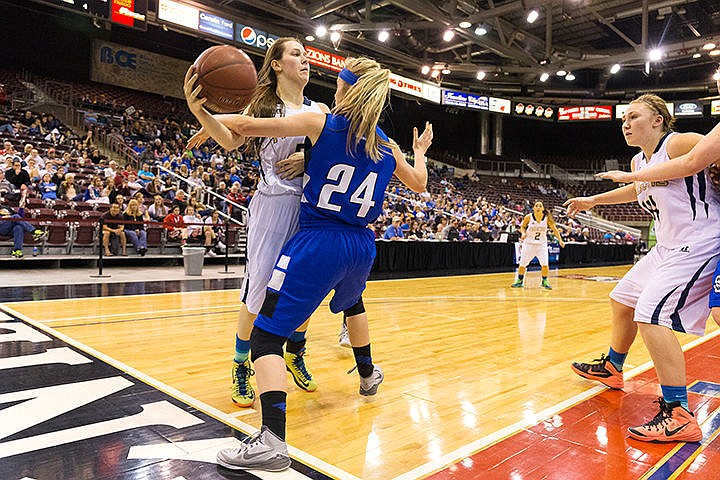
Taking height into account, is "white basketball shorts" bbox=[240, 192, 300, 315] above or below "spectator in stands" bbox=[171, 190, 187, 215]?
below

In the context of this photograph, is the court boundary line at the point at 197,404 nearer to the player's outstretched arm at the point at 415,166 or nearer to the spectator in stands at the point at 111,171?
the player's outstretched arm at the point at 415,166

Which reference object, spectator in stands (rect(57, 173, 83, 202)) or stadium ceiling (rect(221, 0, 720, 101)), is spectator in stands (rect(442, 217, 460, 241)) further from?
spectator in stands (rect(57, 173, 83, 202))

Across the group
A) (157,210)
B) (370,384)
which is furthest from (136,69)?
(370,384)

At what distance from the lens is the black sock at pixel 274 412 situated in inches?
78.9

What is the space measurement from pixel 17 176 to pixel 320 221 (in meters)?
9.91

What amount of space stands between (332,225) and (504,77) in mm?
26868

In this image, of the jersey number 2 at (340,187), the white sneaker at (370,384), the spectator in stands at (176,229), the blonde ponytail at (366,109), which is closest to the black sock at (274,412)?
the jersey number 2 at (340,187)

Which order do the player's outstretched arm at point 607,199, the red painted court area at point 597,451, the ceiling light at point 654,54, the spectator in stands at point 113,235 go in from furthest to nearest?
the ceiling light at point 654,54 → the spectator in stands at point 113,235 → the player's outstretched arm at point 607,199 → the red painted court area at point 597,451

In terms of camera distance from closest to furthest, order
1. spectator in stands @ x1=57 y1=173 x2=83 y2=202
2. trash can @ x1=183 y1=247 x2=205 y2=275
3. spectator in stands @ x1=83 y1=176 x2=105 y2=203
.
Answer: trash can @ x1=183 y1=247 x2=205 y2=275, spectator in stands @ x1=57 y1=173 x2=83 y2=202, spectator in stands @ x1=83 y1=176 x2=105 y2=203

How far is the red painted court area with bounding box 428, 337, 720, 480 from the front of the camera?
6.64ft

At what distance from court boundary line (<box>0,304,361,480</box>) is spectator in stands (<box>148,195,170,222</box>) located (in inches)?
248

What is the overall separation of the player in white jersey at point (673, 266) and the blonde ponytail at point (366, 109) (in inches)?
54.7

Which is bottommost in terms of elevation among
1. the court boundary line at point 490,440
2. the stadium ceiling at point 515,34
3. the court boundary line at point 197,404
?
the court boundary line at point 490,440

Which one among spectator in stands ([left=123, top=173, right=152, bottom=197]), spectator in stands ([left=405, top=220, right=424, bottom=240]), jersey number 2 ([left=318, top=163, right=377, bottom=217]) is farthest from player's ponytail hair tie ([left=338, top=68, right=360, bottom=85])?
spectator in stands ([left=405, top=220, right=424, bottom=240])
